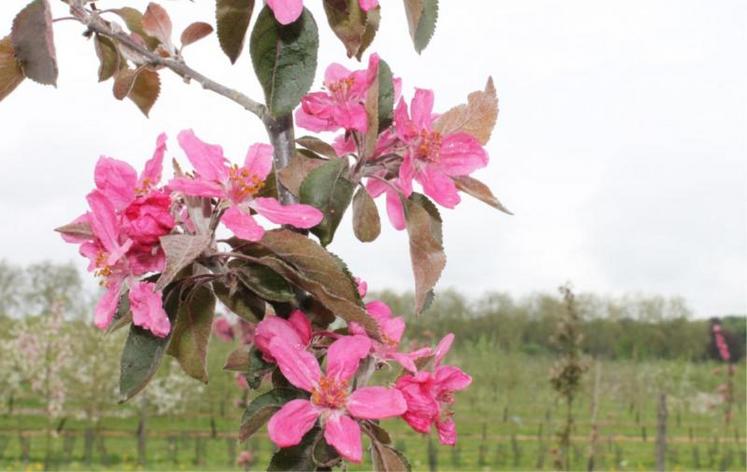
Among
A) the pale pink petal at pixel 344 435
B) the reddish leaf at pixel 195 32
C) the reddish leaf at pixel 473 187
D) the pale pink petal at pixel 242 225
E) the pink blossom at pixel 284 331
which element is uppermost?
the reddish leaf at pixel 195 32

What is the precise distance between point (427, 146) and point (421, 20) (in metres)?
0.18

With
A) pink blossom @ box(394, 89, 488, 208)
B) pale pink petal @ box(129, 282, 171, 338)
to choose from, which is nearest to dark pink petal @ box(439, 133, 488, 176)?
pink blossom @ box(394, 89, 488, 208)

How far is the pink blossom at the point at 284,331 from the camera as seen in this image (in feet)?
4.03

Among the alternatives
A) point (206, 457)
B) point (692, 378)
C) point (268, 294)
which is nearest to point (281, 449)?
point (268, 294)

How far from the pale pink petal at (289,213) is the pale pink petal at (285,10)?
24 cm

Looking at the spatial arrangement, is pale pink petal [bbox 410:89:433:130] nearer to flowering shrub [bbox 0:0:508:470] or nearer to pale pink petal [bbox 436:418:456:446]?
flowering shrub [bbox 0:0:508:470]

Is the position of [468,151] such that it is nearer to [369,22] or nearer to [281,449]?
[369,22]

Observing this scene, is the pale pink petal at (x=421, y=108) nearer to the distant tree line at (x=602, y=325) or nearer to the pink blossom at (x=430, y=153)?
the pink blossom at (x=430, y=153)

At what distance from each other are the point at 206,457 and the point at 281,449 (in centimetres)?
1460

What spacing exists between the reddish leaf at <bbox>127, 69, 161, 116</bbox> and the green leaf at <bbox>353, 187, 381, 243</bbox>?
478mm

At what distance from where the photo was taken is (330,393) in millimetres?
1208

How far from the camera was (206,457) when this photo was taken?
598 inches

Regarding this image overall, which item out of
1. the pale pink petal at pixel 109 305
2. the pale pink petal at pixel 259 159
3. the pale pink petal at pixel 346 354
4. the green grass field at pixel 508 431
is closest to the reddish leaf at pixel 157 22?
the pale pink petal at pixel 259 159

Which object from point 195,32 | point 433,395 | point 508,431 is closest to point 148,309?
point 433,395
